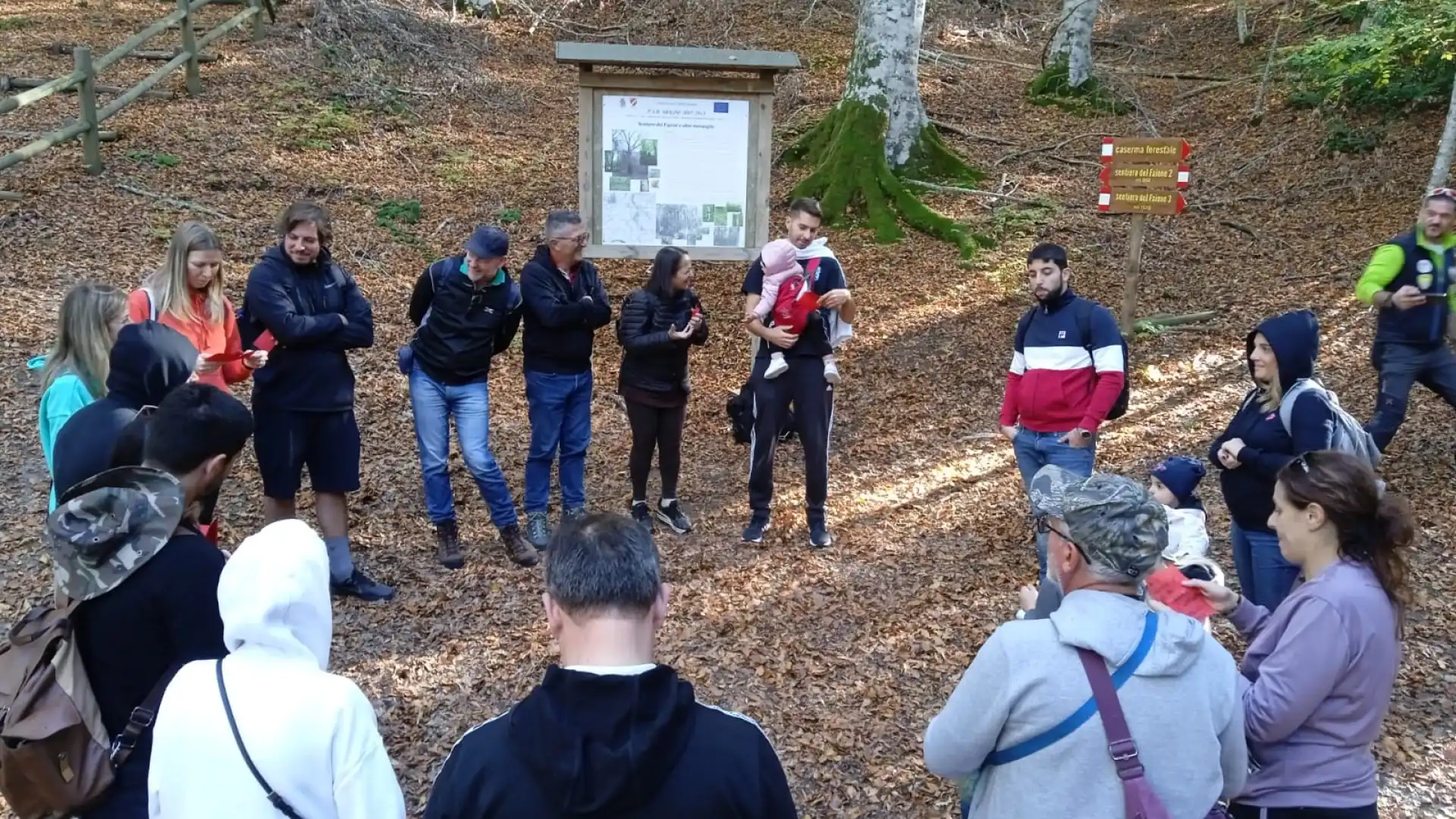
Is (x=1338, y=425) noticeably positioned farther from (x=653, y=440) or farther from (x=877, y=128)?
(x=877, y=128)

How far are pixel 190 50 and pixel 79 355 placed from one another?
9.80 metres

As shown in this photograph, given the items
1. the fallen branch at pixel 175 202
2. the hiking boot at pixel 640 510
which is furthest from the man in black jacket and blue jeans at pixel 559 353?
the fallen branch at pixel 175 202

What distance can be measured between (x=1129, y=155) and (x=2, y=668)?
29.0ft

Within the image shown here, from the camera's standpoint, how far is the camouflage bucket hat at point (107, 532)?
2422 millimetres

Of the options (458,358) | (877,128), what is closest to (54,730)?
(458,358)

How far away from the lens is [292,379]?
5.08 m

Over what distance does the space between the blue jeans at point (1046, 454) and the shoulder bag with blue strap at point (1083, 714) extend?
2.89m

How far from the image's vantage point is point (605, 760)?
165cm

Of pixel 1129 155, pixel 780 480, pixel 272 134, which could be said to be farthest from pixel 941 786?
pixel 272 134

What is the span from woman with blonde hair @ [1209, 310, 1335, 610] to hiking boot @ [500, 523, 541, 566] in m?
3.63

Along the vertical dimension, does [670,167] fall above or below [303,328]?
above

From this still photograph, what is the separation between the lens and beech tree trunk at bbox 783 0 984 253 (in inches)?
439

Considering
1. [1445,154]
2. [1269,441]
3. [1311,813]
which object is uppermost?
[1445,154]

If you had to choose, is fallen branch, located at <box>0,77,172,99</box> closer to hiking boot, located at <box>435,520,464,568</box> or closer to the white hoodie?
hiking boot, located at <box>435,520,464,568</box>
